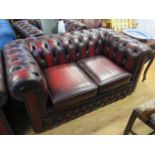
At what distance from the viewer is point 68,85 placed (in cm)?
143

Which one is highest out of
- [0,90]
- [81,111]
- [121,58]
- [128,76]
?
[0,90]

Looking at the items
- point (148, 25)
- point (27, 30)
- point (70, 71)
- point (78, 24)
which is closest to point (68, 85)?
point (70, 71)

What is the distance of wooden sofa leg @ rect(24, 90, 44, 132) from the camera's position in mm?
1137

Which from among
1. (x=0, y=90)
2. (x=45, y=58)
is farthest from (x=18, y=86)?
(x=45, y=58)

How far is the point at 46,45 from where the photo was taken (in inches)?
64.0

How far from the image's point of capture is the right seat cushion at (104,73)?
1.55m

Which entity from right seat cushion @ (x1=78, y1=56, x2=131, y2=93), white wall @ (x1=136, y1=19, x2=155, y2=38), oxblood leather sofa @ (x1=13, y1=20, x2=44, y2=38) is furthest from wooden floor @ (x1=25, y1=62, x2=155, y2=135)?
white wall @ (x1=136, y1=19, x2=155, y2=38)

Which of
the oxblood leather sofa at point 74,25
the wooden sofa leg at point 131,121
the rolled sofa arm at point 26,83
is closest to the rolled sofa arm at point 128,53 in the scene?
the oxblood leather sofa at point 74,25

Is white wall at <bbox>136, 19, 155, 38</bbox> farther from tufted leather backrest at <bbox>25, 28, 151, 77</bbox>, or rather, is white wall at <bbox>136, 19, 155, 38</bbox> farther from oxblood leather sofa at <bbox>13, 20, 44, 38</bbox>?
oxblood leather sofa at <bbox>13, 20, 44, 38</bbox>

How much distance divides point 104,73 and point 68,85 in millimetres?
450

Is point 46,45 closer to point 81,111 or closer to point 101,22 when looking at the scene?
point 81,111
